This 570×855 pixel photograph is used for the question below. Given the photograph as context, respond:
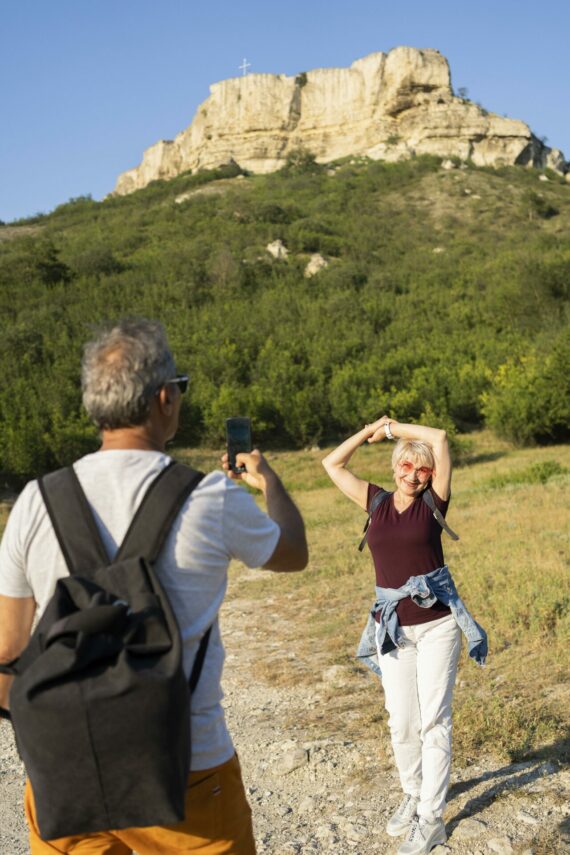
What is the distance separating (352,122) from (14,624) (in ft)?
242

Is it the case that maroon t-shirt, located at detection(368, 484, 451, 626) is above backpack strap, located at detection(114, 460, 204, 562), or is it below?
below

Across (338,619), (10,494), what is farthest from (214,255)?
(338,619)

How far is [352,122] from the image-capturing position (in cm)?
7000

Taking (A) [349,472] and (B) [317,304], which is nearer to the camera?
(A) [349,472]

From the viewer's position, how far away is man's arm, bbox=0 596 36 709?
1.83 metres

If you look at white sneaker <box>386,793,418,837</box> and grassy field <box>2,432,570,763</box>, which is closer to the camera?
white sneaker <box>386,793,418,837</box>

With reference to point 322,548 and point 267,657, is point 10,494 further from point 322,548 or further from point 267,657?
point 267,657

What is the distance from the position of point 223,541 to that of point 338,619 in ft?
19.3

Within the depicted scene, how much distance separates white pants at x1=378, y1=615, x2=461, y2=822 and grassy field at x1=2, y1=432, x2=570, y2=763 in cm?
90

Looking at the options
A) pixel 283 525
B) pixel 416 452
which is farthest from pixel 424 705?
pixel 283 525

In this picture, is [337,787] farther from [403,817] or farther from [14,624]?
[14,624]

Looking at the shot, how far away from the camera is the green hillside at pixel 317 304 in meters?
25.5

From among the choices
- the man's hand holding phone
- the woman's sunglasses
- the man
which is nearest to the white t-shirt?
the man

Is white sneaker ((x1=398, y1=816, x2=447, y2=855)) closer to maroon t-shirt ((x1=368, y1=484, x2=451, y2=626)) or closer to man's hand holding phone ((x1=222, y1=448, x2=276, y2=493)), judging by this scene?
maroon t-shirt ((x1=368, y1=484, x2=451, y2=626))
